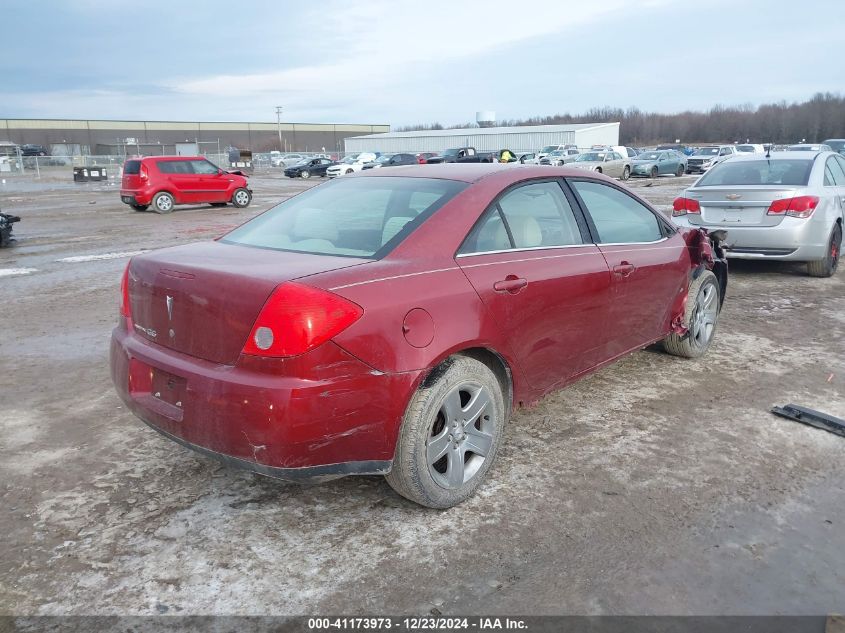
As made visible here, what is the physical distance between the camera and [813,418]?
4.16 metres

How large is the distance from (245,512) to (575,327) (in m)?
1.98

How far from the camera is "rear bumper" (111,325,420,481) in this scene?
265cm

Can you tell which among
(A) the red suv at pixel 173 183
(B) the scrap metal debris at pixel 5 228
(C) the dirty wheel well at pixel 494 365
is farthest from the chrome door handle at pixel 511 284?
(A) the red suv at pixel 173 183

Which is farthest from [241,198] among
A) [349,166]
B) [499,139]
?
[499,139]

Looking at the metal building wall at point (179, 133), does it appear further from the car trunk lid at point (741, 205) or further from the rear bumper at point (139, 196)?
the car trunk lid at point (741, 205)

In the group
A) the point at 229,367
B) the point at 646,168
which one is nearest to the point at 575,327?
the point at 229,367

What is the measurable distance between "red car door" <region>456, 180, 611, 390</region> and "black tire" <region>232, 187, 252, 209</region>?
18804 mm

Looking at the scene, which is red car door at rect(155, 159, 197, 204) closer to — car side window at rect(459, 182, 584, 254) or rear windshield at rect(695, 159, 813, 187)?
rear windshield at rect(695, 159, 813, 187)

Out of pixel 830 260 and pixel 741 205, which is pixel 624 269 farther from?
pixel 830 260

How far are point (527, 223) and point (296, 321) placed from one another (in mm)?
1595

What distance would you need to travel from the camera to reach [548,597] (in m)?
2.58

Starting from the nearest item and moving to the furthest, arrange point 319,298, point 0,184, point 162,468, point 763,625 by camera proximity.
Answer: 1. point 763,625
2. point 319,298
3. point 162,468
4. point 0,184

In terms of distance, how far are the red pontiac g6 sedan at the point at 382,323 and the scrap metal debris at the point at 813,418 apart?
1187 millimetres

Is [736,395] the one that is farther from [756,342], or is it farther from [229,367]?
[229,367]
